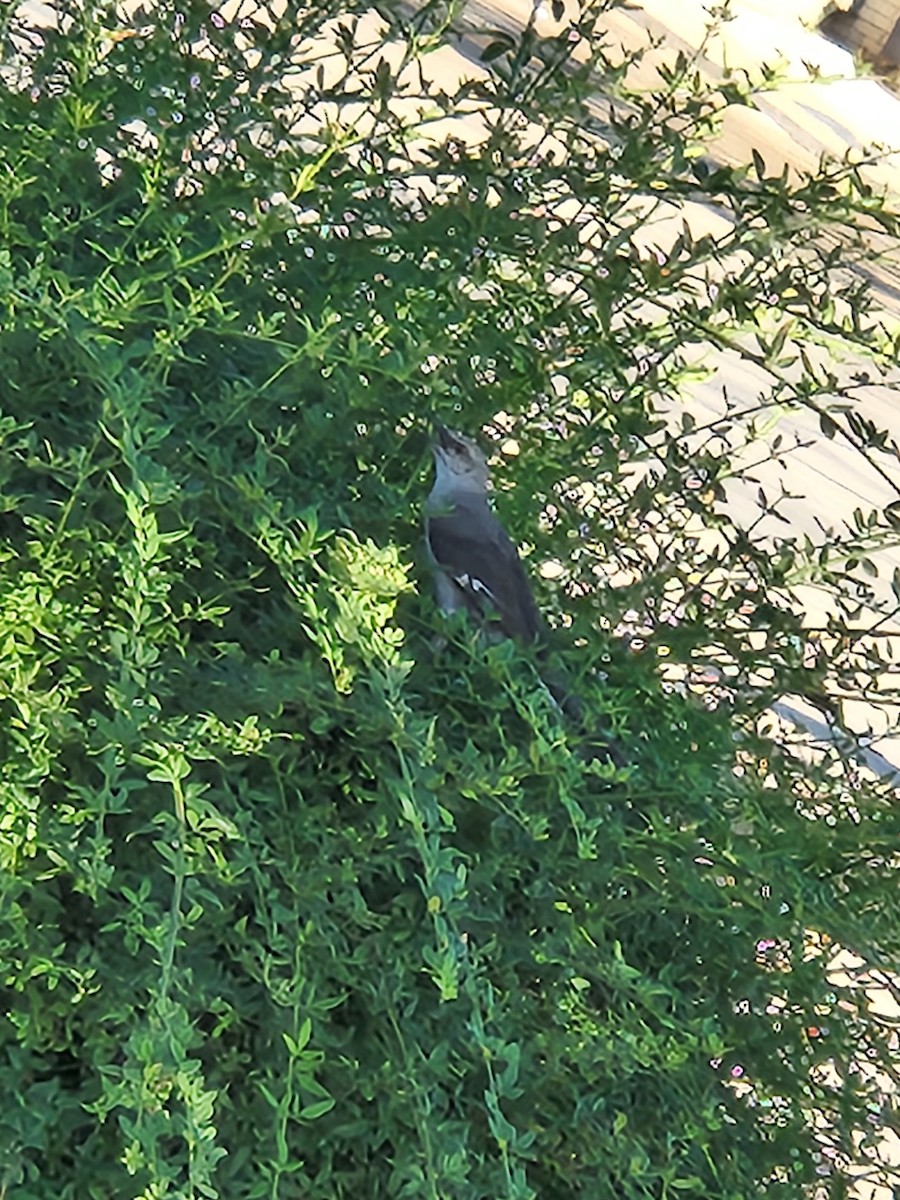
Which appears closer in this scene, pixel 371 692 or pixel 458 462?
pixel 371 692

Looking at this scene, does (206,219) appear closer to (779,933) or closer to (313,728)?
(313,728)

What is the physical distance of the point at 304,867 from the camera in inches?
18.0

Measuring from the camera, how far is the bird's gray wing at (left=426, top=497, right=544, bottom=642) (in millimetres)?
531

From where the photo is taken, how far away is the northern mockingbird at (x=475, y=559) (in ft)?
1.74

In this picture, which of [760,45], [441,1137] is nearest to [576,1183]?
[441,1137]

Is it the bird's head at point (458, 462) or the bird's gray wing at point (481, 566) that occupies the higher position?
→ the bird's head at point (458, 462)

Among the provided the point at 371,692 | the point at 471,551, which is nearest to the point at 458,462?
the point at 471,551

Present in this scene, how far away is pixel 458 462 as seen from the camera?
0.56 metres

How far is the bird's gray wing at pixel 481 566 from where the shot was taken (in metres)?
0.53

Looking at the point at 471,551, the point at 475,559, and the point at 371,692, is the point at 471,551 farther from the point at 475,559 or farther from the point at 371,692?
the point at 371,692

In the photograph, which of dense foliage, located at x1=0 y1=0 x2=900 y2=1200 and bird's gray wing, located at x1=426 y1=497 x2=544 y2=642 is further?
bird's gray wing, located at x1=426 y1=497 x2=544 y2=642

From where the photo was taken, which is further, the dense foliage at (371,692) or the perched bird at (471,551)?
the perched bird at (471,551)

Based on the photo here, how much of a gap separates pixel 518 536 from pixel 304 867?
0.76 feet

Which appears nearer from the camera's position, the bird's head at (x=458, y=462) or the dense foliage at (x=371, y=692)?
the dense foliage at (x=371, y=692)
